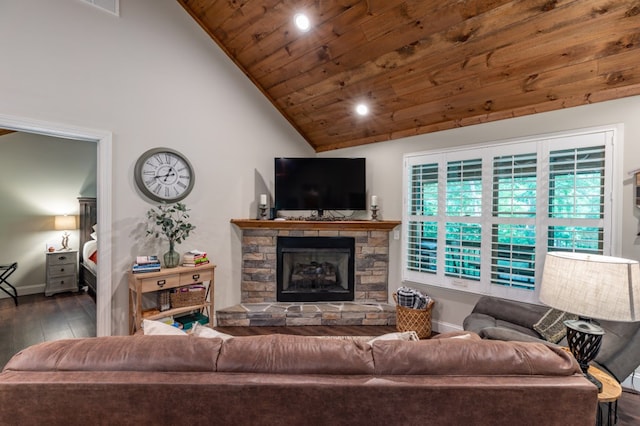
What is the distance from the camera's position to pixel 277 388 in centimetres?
104

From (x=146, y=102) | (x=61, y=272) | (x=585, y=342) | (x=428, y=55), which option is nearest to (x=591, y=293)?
(x=585, y=342)

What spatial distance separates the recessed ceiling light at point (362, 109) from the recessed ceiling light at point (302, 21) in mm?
1030

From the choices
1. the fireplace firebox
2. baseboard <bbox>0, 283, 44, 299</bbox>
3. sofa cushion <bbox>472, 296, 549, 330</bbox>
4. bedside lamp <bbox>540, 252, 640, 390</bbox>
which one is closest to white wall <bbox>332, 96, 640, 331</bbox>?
sofa cushion <bbox>472, 296, 549, 330</bbox>

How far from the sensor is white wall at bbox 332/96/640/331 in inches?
91.4

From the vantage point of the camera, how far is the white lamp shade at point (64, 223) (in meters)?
4.76

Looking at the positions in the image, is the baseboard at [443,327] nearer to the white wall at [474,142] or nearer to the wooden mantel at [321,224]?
the white wall at [474,142]

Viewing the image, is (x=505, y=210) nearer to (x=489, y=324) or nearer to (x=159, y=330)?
(x=489, y=324)

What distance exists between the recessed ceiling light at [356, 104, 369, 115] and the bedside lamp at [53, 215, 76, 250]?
500 centimetres

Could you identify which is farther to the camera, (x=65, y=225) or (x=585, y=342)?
(x=65, y=225)

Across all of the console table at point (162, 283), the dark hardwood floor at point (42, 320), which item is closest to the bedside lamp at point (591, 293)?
the console table at point (162, 283)

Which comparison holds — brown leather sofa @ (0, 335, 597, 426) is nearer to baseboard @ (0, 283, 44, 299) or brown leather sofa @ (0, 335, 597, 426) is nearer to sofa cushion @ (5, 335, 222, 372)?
sofa cushion @ (5, 335, 222, 372)

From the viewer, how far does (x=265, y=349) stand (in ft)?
3.75

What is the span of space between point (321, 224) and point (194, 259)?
61.9 inches

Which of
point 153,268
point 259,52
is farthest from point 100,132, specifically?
point 259,52
